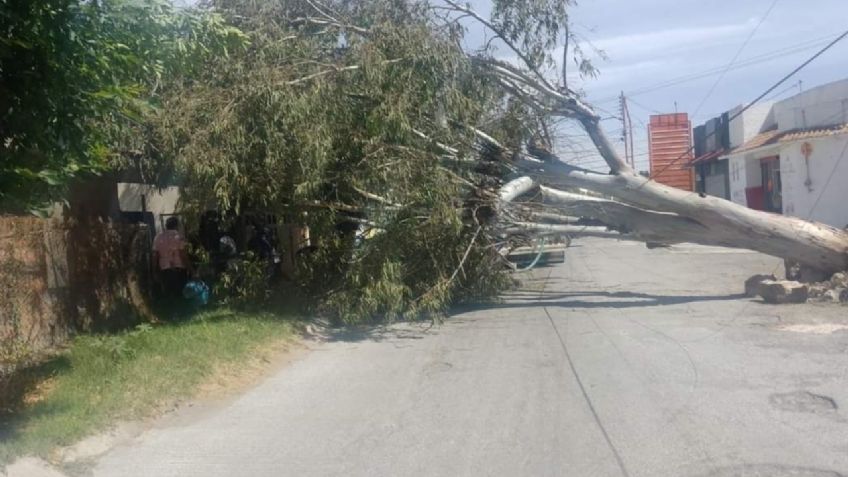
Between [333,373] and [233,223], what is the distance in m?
6.68

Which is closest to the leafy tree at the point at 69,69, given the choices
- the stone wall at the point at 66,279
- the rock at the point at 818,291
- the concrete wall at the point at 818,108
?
the stone wall at the point at 66,279

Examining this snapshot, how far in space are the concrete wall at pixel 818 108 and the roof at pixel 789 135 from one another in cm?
40

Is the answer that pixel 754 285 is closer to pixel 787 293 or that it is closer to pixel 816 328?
pixel 787 293

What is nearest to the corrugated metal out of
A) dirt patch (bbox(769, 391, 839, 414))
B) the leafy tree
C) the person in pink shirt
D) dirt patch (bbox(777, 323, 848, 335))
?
dirt patch (bbox(777, 323, 848, 335))

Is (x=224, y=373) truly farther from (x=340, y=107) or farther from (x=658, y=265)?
(x=658, y=265)

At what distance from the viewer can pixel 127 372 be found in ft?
33.6

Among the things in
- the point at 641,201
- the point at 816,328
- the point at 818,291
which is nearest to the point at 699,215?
the point at 641,201

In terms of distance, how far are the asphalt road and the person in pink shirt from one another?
386cm

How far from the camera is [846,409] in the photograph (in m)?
8.48

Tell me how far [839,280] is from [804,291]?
959 mm

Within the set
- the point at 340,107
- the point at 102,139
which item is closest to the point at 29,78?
the point at 102,139

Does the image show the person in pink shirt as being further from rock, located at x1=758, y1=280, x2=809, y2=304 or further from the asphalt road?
rock, located at x1=758, y1=280, x2=809, y2=304

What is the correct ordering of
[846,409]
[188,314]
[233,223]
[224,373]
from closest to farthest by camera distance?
[846,409] → [224,373] → [188,314] → [233,223]

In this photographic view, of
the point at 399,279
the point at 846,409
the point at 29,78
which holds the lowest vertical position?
the point at 846,409
